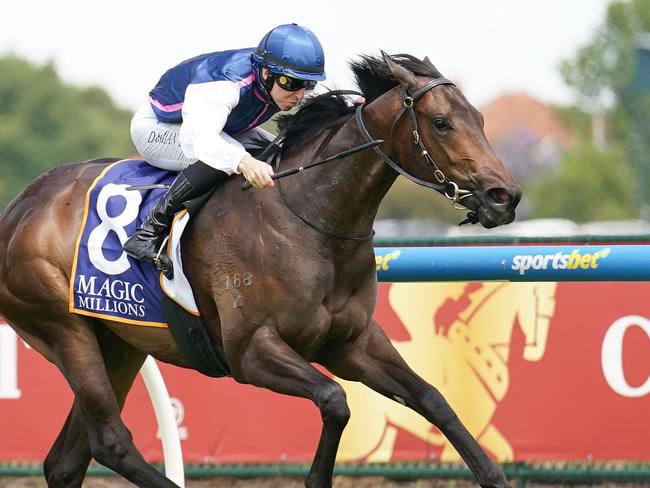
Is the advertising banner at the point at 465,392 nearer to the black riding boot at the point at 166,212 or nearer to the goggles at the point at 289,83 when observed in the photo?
the black riding boot at the point at 166,212

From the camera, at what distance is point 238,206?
5.04 meters

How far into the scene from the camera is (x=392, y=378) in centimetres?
499

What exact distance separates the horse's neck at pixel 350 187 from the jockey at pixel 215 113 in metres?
0.28

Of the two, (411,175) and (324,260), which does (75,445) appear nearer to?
(324,260)

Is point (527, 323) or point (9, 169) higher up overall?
point (527, 323)

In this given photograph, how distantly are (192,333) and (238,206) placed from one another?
1.89 feet

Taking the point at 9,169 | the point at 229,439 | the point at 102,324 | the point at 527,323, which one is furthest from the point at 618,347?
the point at 9,169

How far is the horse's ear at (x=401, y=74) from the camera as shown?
474 centimetres

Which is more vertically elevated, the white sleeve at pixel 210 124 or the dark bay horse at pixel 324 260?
the white sleeve at pixel 210 124

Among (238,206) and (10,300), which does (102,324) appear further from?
(238,206)

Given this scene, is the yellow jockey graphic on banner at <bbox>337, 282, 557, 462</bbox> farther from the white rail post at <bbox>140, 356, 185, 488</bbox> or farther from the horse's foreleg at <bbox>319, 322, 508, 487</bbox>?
the horse's foreleg at <bbox>319, 322, 508, 487</bbox>

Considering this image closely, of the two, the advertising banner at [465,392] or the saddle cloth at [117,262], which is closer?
the saddle cloth at [117,262]

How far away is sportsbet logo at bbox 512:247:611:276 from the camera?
5.74 m

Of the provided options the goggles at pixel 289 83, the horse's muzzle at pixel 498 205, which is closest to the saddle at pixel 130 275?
the goggles at pixel 289 83
